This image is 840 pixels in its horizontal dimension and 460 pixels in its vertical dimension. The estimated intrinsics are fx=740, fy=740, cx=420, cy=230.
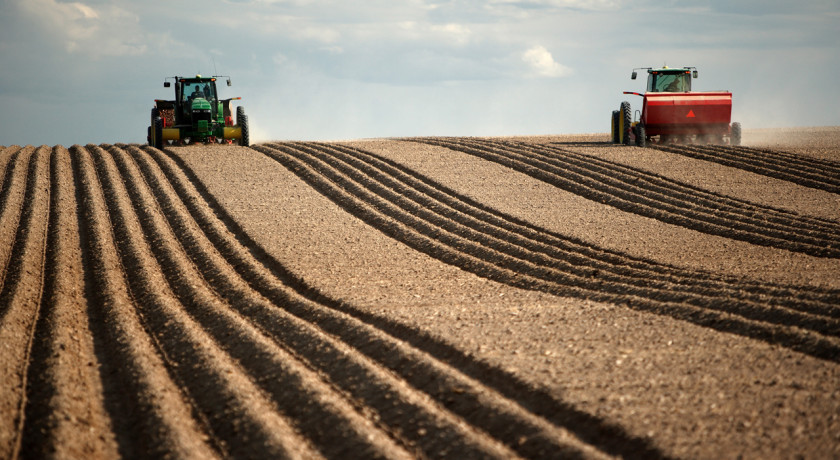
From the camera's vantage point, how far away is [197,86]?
22172mm

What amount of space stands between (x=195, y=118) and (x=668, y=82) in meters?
14.5

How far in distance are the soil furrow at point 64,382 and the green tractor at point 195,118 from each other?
11.4 meters

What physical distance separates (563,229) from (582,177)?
4.51m

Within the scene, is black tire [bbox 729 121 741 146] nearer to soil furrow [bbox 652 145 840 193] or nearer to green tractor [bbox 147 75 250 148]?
soil furrow [bbox 652 145 840 193]

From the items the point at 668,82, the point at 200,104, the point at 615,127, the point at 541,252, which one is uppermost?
the point at 668,82

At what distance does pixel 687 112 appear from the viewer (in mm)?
21219

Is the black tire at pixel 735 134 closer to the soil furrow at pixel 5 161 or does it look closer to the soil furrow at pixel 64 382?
the soil furrow at pixel 64 382

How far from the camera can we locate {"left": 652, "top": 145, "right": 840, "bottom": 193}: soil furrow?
641 inches

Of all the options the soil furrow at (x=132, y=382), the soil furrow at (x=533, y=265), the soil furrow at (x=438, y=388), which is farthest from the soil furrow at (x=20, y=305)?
the soil furrow at (x=533, y=265)

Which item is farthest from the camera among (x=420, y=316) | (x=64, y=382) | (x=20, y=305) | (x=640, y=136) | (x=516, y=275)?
(x=640, y=136)

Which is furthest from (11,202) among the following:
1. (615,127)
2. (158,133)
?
(615,127)

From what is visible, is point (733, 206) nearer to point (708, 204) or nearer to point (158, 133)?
point (708, 204)

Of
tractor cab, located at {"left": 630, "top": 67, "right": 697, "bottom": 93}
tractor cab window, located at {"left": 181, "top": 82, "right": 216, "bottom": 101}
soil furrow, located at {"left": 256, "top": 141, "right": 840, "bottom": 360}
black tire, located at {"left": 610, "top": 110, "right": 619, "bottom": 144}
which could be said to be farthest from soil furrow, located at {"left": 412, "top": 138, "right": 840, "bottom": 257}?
tractor cab window, located at {"left": 181, "top": 82, "right": 216, "bottom": 101}

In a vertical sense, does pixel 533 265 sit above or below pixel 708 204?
below
